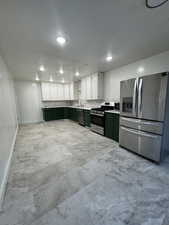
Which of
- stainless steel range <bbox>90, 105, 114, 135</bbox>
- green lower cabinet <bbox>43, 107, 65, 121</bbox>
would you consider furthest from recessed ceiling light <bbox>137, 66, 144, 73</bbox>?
green lower cabinet <bbox>43, 107, 65, 121</bbox>

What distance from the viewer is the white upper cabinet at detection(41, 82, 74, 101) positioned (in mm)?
6570

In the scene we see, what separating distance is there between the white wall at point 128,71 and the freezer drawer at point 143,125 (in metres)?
1.60

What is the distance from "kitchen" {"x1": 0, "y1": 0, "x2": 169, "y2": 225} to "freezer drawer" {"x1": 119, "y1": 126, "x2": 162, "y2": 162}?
2 cm

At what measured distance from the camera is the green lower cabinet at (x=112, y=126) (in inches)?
127

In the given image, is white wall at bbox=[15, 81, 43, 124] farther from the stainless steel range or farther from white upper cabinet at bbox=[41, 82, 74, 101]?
the stainless steel range

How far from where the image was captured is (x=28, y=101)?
20.7 feet

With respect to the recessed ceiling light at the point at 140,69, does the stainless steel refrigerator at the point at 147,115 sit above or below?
below

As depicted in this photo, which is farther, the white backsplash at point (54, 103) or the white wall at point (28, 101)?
the white backsplash at point (54, 103)

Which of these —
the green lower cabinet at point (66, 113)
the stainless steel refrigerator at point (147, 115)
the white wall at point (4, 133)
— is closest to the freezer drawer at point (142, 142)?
the stainless steel refrigerator at point (147, 115)

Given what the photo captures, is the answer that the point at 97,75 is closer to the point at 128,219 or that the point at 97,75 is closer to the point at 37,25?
the point at 37,25

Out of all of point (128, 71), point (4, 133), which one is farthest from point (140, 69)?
point (4, 133)

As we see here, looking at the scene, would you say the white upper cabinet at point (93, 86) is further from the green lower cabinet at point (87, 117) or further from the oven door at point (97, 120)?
the oven door at point (97, 120)

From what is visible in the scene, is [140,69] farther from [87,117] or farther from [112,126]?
[87,117]

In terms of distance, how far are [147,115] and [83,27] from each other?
207cm
